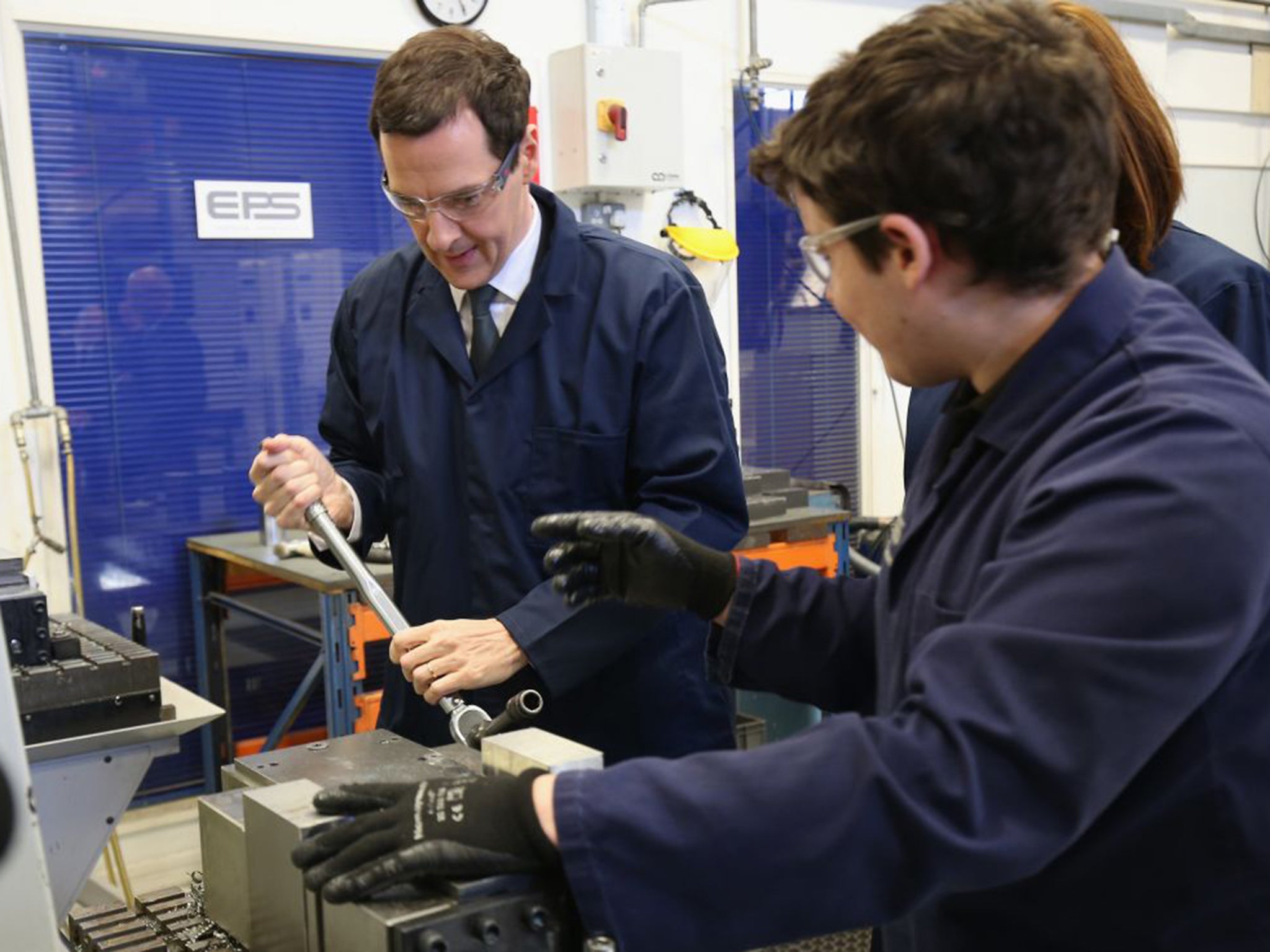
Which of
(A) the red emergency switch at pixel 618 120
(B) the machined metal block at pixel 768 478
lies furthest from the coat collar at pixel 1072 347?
(A) the red emergency switch at pixel 618 120

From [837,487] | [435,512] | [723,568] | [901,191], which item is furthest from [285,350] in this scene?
[901,191]

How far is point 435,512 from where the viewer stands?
152cm

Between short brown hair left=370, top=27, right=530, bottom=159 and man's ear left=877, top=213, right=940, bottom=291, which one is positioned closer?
man's ear left=877, top=213, right=940, bottom=291

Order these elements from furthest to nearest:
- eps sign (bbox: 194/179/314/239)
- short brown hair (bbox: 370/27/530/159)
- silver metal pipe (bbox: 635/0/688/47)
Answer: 1. silver metal pipe (bbox: 635/0/688/47)
2. eps sign (bbox: 194/179/314/239)
3. short brown hair (bbox: 370/27/530/159)

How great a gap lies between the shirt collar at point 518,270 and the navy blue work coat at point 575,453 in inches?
0.7

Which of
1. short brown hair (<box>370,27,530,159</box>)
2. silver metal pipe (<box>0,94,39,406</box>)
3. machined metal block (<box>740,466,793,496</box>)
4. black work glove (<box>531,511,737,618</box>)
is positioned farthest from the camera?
machined metal block (<box>740,466,793,496</box>)

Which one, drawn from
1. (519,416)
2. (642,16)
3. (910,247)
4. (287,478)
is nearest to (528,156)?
(519,416)

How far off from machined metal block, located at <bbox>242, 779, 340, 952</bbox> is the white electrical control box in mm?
2862

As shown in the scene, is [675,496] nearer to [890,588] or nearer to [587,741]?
[587,741]

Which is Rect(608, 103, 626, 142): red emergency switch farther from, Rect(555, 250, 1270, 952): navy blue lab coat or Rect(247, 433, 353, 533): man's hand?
Rect(555, 250, 1270, 952): navy blue lab coat

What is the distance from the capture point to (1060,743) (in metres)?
0.71

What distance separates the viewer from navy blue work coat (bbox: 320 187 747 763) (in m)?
1.48

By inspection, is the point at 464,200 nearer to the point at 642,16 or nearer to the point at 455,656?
the point at 455,656

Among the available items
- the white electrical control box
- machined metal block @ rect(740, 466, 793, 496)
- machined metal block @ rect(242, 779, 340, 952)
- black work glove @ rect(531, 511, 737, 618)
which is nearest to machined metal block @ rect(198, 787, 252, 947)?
machined metal block @ rect(242, 779, 340, 952)
